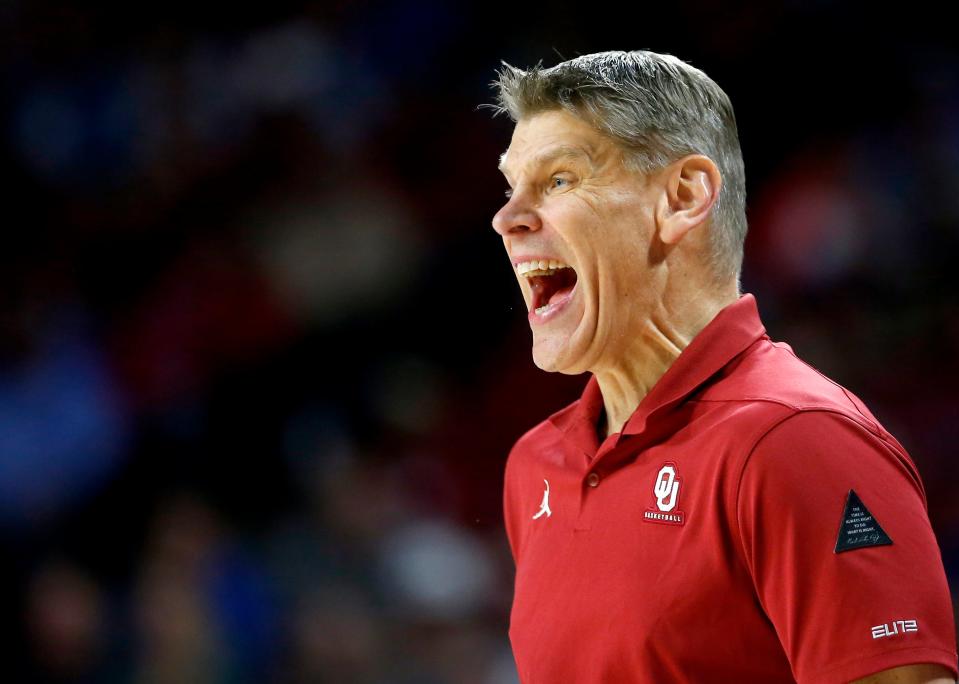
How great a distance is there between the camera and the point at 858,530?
159 centimetres

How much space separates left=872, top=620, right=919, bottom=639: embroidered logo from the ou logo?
37 centimetres

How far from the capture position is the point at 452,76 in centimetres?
572

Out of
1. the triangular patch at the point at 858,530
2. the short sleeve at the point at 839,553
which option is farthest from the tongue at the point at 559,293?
the triangular patch at the point at 858,530

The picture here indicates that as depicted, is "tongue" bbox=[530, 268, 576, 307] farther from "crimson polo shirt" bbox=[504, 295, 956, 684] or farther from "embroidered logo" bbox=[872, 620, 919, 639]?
"embroidered logo" bbox=[872, 620, 919, 639]

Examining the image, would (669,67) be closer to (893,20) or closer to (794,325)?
(794,325)

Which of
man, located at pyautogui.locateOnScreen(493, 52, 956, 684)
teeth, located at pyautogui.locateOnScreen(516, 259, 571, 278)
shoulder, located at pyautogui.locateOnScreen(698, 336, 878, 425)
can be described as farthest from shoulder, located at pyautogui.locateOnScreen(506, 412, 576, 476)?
shoulder, located at pyautogui.locateOnScreen(698, 336, 878, 425)

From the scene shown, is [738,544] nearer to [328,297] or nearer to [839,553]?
[839,553]

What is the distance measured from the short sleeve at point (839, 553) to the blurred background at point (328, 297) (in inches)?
109

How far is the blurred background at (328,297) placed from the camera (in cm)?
454

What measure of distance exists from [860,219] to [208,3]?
339 centimetres

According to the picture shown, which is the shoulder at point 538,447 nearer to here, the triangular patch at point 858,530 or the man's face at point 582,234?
the man's face at point 582,234

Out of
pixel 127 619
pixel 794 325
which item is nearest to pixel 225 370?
pixel 127 619

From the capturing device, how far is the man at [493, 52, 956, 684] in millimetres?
1593

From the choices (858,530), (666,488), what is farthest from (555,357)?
(858,530)
